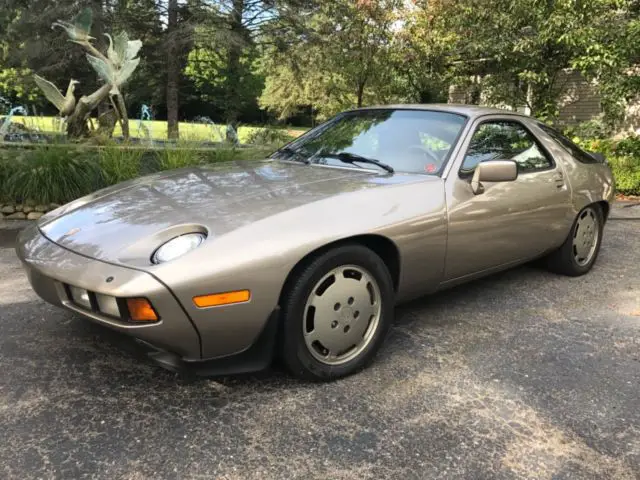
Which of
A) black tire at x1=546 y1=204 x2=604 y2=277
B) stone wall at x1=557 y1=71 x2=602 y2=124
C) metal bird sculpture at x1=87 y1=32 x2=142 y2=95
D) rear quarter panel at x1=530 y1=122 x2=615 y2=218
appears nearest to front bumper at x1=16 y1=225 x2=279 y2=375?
rear quarter panel at x1=530 y1=122 x2=615 y2=218

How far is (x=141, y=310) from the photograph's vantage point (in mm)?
2105

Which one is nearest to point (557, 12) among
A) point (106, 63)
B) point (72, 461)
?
point (106, 63)

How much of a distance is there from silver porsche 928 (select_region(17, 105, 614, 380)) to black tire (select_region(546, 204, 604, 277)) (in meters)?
0.35

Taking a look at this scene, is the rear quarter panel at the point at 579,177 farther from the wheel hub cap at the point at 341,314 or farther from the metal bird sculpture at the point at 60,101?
the metal bird sculpture at the point at 60,101

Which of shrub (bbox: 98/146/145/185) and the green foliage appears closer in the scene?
the green foliage

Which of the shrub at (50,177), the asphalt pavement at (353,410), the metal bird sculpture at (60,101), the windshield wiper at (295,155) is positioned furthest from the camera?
the metal bird sculpture at (60,101)

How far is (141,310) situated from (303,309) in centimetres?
71

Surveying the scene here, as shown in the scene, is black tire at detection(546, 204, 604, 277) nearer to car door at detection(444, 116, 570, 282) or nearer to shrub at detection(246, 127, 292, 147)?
car door at detection(444, 116, 570, 282)

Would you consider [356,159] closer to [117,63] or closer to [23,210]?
[23,210]

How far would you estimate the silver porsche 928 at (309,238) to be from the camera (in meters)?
2.19

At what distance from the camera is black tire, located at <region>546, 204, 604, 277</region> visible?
4293mm

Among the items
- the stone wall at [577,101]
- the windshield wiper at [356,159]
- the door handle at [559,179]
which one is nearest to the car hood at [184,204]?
the windshield wiper at [356,159]

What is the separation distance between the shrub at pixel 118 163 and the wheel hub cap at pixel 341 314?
4.43m

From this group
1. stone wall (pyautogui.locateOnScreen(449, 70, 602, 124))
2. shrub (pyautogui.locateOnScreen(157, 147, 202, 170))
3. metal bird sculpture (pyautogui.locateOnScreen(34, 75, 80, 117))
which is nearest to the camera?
shrub (pyautogui.locateOnScreen(157, 147, 202, 170))
